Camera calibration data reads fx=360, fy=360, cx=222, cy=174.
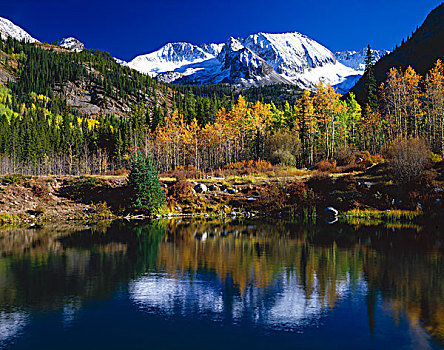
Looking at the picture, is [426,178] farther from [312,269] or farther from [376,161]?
[312,269]

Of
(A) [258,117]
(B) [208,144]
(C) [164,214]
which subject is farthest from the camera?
(B) [208,144]

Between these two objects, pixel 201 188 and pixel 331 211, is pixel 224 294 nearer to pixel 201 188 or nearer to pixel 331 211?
pixel 331 211

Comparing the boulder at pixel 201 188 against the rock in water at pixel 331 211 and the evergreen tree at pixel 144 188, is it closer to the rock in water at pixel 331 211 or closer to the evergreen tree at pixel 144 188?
the evergreen tree at pixel 144 188

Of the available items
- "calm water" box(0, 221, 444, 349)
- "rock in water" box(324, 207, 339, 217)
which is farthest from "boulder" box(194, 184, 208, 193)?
"calm water" box(0, 221, 444, 349)

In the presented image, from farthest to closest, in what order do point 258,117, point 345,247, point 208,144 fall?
point 208,144 → point 258,117 → point 345,247

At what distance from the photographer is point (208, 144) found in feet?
282

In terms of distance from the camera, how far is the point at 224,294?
1323 cm

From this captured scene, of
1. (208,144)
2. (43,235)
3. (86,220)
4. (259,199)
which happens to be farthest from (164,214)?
(208,144)

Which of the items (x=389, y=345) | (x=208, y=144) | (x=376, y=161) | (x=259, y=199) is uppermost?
(x=208, y=144)

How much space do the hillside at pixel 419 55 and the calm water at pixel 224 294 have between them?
14861 cm

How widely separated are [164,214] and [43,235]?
16005 mm

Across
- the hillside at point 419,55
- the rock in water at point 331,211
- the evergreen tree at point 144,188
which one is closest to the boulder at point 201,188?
the evergreen tree at point 144,188

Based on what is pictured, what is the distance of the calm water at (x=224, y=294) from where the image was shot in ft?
31.1

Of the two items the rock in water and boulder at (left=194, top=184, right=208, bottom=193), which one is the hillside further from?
boulder at (left=194, top=184, right=208, bottom=193)
